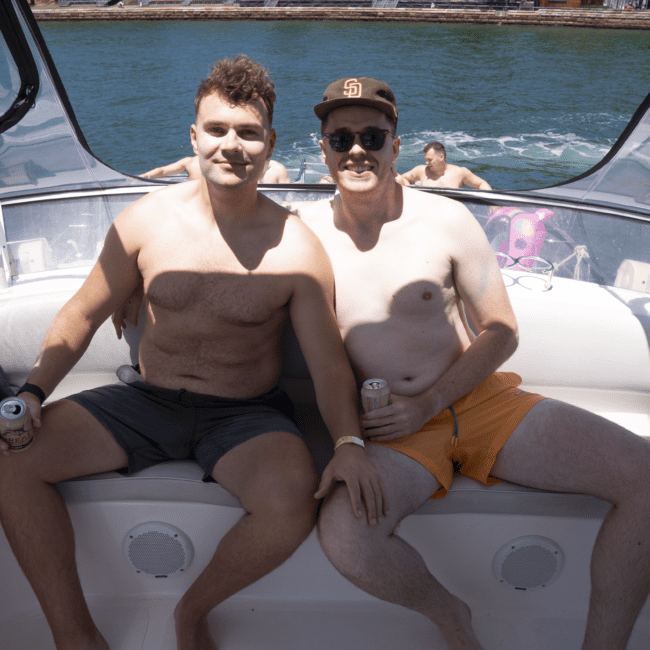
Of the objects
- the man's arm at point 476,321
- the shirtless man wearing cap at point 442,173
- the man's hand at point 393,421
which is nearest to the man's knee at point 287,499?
the man's hand at point 393,421

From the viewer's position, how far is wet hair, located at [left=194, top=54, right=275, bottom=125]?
1686mm

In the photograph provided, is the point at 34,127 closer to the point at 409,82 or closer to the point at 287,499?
the point at 287,499

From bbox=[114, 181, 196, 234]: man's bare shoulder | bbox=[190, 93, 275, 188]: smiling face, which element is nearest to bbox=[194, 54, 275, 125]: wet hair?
bbox=[190, 93, 275, 188]: smiling face

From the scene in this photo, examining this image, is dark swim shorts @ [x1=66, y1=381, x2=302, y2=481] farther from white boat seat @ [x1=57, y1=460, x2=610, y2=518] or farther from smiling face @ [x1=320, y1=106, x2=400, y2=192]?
smiling face @ [x1=320, y1=106, x2=400, y2=192]

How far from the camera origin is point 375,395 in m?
1.62

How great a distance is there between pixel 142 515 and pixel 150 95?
2536cm

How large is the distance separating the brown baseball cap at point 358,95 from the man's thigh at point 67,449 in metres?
1.11

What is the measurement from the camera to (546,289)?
2.32m

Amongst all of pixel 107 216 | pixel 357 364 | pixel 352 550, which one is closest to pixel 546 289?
A: pixel 357 364

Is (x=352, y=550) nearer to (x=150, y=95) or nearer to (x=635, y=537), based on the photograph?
(x=635, y=537)

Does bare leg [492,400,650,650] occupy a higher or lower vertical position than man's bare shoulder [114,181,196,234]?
Result: lower

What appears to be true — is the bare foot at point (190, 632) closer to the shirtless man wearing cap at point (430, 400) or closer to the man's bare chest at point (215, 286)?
the shirtless man wearing cap at point (430, 400)

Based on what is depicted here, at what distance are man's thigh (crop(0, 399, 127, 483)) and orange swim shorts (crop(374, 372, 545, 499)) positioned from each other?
75 centimetres

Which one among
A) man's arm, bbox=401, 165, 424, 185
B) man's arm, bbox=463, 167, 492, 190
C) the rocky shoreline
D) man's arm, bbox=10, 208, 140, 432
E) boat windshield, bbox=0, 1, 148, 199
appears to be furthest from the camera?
the rocky shoreline
